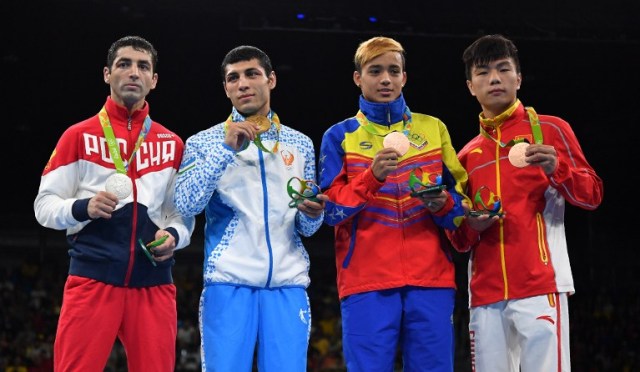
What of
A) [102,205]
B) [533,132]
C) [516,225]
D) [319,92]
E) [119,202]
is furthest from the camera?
[319,92]

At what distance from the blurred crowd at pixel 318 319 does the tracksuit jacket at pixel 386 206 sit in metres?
9.96

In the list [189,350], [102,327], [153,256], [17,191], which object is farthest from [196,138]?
[17,191]

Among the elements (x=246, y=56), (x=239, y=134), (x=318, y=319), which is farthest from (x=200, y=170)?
(x=318, y=319)

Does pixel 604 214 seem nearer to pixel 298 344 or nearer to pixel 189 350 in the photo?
pixel 189 350

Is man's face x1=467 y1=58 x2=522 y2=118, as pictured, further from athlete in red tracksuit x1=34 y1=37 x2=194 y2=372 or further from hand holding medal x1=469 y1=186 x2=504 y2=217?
athlete in red tracksuit x1=34 y1=37 x2=194 y2=372

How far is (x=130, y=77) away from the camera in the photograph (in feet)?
12.7

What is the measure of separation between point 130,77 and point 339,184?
3.65 feet

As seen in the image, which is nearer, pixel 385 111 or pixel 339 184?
pixel 339 184

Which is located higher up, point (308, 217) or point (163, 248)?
point (308, 217)

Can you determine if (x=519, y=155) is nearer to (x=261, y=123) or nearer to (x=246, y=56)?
(x=261, y=123)

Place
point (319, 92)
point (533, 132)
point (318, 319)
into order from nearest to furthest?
point (533, 132) → point (319, 92) → point (318, 319)

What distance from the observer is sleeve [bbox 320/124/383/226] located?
11.8ft

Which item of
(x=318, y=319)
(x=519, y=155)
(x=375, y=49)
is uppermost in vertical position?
(x=375, y=49)

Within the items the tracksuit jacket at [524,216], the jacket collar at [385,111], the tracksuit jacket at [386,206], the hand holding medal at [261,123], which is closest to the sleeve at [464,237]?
the tracksuit jacket at [524,216]
